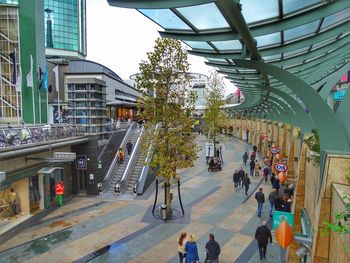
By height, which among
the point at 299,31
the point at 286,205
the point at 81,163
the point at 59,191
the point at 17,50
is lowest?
the point at 59,191

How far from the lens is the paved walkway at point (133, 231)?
36.1 feet

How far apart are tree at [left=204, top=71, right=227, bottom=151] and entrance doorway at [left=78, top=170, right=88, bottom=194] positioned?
14.3 meters

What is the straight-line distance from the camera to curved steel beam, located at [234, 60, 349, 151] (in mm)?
7734

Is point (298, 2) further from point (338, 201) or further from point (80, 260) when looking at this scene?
point (80, 260)

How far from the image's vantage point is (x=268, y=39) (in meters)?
7.80

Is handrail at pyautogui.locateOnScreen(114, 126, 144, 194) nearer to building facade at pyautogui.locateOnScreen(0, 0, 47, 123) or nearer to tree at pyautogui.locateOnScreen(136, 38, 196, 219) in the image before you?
tree at pyautogui.locateOnScreen(136, 38, 196, 219)

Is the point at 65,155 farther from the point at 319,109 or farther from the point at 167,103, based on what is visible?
the point at 319,109

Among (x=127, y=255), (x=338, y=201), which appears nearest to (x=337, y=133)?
(x=338, y=201)

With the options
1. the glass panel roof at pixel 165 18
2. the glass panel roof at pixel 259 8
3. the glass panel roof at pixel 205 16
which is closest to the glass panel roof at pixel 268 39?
the glass panel roof at pixel 259 8

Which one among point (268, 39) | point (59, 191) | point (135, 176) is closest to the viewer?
→ point (268, 39)

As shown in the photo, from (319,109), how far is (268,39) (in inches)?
88.9

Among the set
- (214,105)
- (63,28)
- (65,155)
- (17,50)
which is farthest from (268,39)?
(63,28)

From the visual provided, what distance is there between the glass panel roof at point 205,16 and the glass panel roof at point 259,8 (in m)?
0.46

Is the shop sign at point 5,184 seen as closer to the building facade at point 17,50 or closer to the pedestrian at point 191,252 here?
the pedestrian at point 191,252
